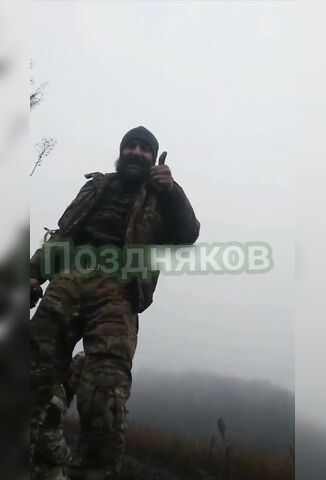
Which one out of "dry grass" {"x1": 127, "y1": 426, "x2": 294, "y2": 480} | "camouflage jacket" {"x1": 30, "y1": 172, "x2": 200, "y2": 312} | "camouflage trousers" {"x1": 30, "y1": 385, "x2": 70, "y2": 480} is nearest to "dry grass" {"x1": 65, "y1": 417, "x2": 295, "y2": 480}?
"dry grass" {"x1": 127, "y1": 426, "x2": 294, "y2": 480}

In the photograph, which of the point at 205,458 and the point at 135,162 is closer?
the point at 205,458

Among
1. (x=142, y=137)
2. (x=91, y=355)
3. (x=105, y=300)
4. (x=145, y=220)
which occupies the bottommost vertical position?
(x=91, y=355)

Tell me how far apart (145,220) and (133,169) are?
14 cm

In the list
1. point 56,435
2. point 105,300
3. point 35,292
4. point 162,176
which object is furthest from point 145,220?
point 56,435

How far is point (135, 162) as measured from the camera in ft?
5.47

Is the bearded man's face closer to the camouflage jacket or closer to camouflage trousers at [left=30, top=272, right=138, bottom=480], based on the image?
the camouflage jacket

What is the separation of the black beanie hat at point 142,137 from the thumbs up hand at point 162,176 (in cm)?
3

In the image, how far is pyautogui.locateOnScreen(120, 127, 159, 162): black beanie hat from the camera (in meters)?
1.64

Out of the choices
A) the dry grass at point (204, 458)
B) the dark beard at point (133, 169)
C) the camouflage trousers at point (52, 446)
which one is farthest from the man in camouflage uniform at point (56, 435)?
the dark beard at point (133, 169)

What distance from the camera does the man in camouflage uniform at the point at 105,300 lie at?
156 centimetres

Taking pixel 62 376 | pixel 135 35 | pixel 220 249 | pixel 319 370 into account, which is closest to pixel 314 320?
pixel 319 370

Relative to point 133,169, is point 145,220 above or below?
below

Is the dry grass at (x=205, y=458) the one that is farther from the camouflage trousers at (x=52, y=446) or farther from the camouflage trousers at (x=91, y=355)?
the camouflage trousers at (x=52, y=446)

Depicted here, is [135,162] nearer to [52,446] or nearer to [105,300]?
[105,300]
